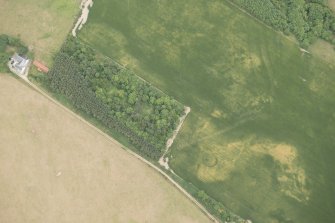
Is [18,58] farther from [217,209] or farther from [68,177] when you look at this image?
[217,209]

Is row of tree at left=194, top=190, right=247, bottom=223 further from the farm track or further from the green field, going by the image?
the green field

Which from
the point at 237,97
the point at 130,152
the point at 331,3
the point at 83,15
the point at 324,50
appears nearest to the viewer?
the point at 130,152

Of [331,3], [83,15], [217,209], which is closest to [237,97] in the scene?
[217,209]

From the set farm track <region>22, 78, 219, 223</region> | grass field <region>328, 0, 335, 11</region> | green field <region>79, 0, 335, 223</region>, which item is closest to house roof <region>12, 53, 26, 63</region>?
farm track <region>22, 78, 219, 223</region>

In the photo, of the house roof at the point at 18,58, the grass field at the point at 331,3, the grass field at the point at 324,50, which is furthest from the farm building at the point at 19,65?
the grass field at the point at 331,3

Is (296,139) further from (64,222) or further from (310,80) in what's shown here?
(64,222)
